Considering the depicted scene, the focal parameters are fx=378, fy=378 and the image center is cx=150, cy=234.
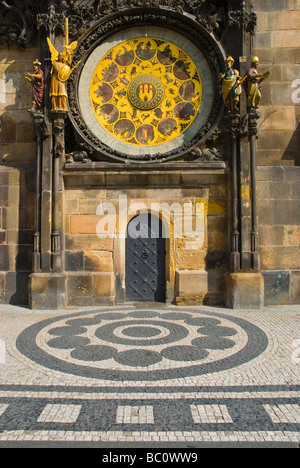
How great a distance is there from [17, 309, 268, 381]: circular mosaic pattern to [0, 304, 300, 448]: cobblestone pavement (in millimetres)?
14

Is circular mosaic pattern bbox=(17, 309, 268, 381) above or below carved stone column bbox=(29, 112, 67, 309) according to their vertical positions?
below

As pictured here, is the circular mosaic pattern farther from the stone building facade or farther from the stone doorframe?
Answer: the stone building facade

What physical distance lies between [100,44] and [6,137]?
9.98ft

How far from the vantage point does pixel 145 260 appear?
28.1ft

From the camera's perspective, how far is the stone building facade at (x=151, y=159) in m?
8.13

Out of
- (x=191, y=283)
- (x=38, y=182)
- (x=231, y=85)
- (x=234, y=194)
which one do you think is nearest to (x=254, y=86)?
(x=231, y=85)

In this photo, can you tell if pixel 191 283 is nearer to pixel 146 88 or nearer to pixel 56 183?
pixel 56 183

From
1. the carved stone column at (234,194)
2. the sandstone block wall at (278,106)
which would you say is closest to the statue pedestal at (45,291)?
the carved stone column at (234,194)

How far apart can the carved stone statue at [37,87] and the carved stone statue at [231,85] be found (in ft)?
12.6

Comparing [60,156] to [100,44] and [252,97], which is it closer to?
[100,44]

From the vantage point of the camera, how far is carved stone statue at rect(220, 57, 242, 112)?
7.89 meters

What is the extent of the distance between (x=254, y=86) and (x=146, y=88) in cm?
241

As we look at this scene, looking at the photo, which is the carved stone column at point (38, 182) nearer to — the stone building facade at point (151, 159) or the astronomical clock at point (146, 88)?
the stone building facade at point (151, 159)

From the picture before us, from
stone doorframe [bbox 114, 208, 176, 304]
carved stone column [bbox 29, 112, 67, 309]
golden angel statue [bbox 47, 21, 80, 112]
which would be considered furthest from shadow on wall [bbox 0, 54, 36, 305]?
stone doorframe [bbox 114, 208, 176, 304]
